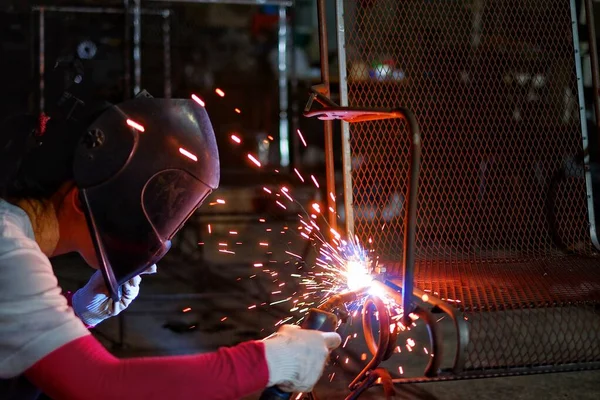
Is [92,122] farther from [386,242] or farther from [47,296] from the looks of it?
[386,242]

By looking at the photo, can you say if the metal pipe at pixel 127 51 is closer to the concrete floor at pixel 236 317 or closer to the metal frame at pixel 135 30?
the metal frame at pixel 135 30

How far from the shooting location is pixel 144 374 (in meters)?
1.12

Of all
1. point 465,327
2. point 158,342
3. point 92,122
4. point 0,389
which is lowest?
point 158,342

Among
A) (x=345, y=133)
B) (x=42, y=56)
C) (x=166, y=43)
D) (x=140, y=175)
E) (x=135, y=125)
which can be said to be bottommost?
(x=140, y=175)

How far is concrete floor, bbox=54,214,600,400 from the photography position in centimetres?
299

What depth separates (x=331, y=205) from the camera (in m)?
2.02

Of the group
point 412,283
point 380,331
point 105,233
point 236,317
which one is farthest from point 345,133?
point 236,317

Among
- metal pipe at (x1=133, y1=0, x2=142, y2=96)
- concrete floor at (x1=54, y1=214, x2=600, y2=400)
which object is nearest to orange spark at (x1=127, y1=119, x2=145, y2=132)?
concrete floor at (x1=54, y1=214, x2=600, y2=400)

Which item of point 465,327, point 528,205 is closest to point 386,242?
point 528,205

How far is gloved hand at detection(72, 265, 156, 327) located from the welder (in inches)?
14.7

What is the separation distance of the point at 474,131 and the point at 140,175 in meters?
1.56

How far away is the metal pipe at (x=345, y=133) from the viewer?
2.13 m

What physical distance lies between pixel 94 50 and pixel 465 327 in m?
4.88

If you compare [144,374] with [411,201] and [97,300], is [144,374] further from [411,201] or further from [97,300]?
[97,300]
